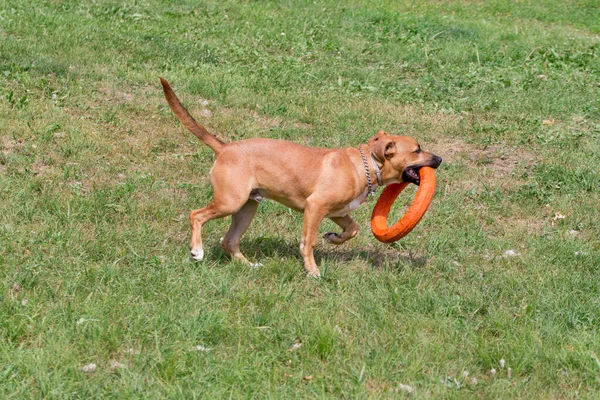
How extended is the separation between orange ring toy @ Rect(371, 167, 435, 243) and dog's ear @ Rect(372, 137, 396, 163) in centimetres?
31

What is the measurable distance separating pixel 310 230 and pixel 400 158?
0.99 m

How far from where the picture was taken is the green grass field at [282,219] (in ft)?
17.4

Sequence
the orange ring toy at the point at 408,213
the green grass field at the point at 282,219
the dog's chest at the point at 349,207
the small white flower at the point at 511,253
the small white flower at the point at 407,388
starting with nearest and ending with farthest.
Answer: the small white flower at the point at 407,388 → the green grass field at the point at 282,219 → the orange ring toy at the point at 408,213 → the dog's chest at the point at 349,207 → the small white flower at the point at 511,253

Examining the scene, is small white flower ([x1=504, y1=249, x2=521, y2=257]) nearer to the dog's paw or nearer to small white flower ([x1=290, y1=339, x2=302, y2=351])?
the dog's paw

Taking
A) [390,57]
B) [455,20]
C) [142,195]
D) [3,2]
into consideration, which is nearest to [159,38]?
[3,2]

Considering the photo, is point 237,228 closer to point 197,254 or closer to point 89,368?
point 197,254

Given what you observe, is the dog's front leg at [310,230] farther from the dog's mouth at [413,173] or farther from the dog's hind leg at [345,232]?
the dog's mouth at [413,173]

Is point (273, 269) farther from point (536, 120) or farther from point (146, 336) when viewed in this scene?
point (536, 120)

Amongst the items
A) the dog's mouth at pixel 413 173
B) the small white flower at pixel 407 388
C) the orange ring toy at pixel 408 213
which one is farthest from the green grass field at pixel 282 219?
the dog's mouth at pixel 413 173

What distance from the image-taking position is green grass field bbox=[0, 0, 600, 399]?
17.4ft

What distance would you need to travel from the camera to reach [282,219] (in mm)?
8227

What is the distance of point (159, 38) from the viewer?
542 inches

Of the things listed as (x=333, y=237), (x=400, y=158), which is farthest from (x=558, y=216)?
(x=333, y=237)

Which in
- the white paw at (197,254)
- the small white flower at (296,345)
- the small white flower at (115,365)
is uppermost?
the small white flower at (115,365)
